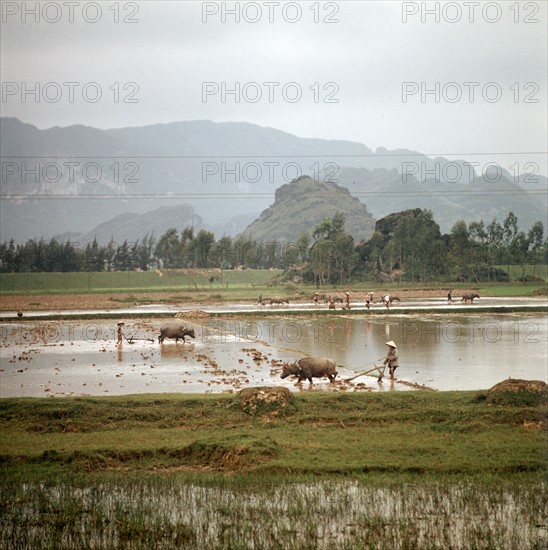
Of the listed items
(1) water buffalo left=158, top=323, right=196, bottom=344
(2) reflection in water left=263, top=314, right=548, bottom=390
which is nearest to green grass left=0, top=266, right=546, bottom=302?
(2) reflection in water left=263, top=314, right=548, bottom=390

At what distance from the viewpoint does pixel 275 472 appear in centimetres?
1293

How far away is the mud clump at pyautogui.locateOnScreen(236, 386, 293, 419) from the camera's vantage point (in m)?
16.4

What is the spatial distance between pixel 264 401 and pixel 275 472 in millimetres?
3700

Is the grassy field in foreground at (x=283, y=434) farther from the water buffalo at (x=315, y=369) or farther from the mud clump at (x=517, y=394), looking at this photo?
the water buffalo at (x=315, y=369)

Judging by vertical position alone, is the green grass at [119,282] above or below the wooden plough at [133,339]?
above

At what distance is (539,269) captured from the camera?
86438mm

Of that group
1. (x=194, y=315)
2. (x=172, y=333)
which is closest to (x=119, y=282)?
(x=194, y=315)

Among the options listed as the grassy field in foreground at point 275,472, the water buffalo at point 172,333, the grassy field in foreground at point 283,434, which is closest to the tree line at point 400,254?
the water buffalo at point 172,333

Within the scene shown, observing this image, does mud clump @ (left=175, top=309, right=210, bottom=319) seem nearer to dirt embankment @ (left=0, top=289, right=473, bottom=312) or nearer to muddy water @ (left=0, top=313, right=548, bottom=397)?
muddy water @ (left=0, top=313, right=548, bottom=397)

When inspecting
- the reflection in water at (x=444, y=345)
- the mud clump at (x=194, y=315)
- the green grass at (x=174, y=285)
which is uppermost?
the green grass at (x=174, y=285)

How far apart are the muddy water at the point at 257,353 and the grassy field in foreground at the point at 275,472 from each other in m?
2.70

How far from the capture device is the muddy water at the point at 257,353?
20.7 m

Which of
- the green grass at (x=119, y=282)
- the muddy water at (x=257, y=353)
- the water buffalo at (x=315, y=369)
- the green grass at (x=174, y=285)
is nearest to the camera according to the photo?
the water buffalo at (x=315, y=369)

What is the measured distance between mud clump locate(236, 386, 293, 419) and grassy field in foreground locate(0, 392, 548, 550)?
0.04 meters
